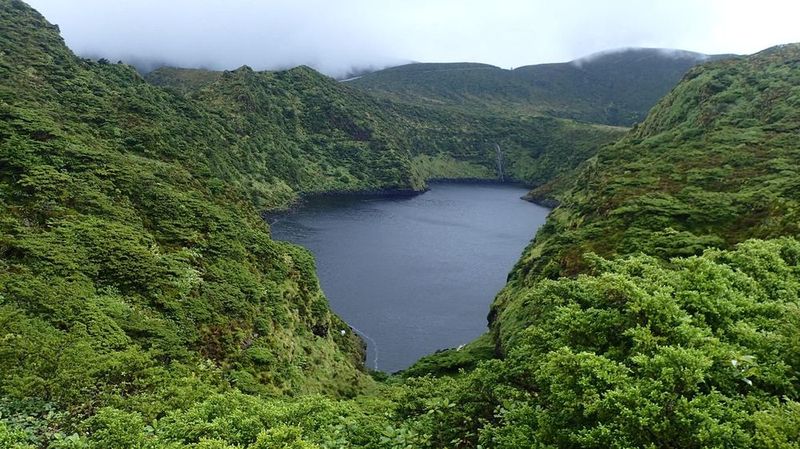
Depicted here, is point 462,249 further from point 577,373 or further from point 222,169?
point 577,373

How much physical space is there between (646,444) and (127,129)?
9544 centimetres

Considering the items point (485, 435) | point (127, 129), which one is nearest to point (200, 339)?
point (485, 435)

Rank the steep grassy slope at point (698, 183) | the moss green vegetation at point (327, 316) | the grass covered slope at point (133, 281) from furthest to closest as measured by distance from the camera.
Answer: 1. the steep grassy slope at point (698, 183)
2. the grass covered slope at point (133, 281)
3. the moss green vegetation at point (327, 316)

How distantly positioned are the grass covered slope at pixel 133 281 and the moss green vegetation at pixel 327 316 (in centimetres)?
23

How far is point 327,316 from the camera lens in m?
71.1

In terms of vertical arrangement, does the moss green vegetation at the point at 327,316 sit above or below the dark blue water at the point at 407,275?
above

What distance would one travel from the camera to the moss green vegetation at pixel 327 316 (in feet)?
63.8

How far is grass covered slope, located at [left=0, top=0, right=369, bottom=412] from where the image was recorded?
34156mm

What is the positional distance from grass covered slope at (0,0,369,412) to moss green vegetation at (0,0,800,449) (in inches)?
9.0

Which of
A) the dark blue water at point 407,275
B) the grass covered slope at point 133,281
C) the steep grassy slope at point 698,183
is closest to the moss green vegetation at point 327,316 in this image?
the grass covered slope at point 133,281

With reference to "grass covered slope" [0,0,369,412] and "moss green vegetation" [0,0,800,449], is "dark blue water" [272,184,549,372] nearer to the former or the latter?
"moss green vegetation" [0,0,800,449]

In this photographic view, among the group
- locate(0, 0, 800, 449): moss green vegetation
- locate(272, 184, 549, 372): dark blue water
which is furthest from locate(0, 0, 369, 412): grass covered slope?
locate(272, 184, 549, 372): dark blue water

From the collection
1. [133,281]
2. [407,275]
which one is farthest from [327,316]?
[407,275]

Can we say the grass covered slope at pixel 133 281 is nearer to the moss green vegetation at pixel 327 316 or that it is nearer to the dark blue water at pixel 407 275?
the moss green vegetation at pixel 327 316
